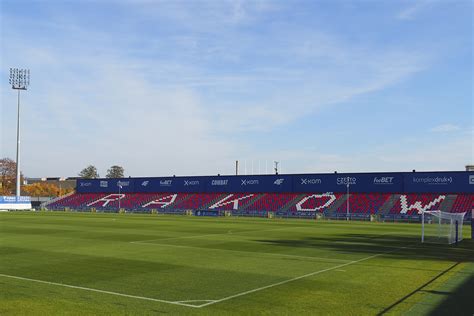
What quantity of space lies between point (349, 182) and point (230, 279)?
71.4 meters

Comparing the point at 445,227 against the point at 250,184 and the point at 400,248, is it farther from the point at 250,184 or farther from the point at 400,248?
the point at 250,184

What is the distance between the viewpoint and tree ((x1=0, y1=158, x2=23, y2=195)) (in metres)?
150

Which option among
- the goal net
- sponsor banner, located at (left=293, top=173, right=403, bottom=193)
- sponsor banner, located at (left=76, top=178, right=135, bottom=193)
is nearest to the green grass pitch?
the goal net

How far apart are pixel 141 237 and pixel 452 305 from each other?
23624 mm

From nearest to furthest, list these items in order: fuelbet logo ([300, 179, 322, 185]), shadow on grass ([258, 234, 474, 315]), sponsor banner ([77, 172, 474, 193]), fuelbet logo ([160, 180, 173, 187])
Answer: shadow on grass ([258, 234, 474, 315]), sponsor banner ([77, 172, 474, 193]), fuelbet logo ([300, 179, 322, 185]), fuelbet logo ([160, 180, 173, 187])

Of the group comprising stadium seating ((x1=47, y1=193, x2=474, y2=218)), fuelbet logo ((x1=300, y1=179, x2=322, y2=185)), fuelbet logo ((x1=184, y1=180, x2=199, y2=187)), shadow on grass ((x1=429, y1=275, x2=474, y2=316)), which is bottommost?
stadium seating ((x1=47, y1=193, x2=474, y2=218))

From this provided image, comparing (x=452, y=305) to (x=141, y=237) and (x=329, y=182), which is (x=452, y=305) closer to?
(x=141, y=237)

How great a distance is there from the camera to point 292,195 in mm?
89500

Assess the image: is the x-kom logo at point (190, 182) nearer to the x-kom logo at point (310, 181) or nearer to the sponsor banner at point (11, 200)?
the x-kom logo at point (310, 181)

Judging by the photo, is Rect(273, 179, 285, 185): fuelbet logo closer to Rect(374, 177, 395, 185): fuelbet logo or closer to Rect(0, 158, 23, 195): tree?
Rect(374, 177, 395, 185): fuelbet logo

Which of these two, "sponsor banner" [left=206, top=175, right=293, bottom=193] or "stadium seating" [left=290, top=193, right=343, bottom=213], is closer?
"stadium seating" [left=290, top=193, right=343, bottom=213]

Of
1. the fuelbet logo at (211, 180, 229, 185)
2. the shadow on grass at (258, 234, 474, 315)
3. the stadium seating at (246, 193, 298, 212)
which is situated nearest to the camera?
the shadow on grass at (258, 234, 474, 315)

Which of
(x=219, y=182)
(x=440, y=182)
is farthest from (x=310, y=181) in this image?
(x=440, y=182)

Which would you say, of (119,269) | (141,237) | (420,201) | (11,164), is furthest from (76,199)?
(119,269)
